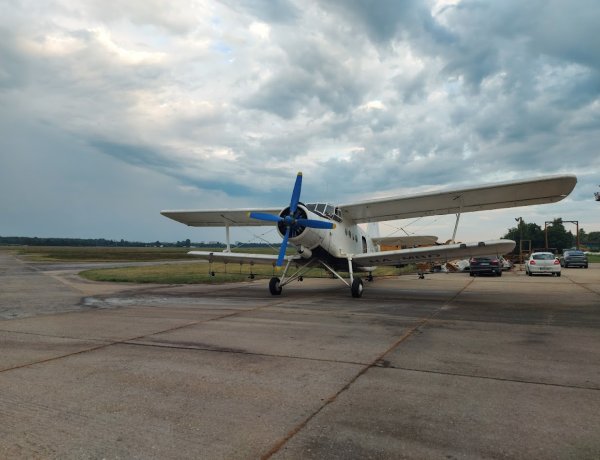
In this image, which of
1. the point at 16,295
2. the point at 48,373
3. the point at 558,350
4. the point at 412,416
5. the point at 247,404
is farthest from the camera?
the point at 16,295

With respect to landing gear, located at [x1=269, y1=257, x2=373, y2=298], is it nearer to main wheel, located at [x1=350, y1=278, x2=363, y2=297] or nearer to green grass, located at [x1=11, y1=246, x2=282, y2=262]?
main wheel, located at [x1=350, y1=278, x2=363, y2=297]

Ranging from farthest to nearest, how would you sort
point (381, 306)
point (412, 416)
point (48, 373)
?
point (381, 306) → point (48, 373) → point (412, 416)

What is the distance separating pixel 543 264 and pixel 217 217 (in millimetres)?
20387

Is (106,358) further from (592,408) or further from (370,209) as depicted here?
(370,209)

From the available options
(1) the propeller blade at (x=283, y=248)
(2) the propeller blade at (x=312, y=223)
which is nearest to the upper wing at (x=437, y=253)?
(2) the propeller blade at (x=312, y=223)

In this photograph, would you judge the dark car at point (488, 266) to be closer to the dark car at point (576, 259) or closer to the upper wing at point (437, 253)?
the dark car at point (576, 259)

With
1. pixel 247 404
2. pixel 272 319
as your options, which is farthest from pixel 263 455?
pixel 272 319

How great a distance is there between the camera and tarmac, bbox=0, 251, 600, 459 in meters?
2.92

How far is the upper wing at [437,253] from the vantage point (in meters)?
12.1

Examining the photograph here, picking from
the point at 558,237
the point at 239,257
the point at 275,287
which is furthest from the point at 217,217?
the point at 558,237

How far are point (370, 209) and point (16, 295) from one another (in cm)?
1278

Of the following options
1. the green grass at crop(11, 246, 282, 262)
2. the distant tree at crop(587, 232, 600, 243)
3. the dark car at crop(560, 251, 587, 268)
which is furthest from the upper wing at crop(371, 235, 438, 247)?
the distant tree at crop(587, 232, 600, 243)

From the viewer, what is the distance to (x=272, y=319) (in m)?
8.72

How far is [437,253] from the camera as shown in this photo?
527 inches
